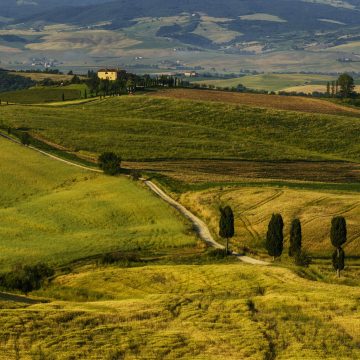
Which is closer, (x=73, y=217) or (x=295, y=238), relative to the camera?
(x=295, y=238)

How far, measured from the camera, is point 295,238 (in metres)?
77.8

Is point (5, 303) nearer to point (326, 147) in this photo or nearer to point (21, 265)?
point (21, 265)

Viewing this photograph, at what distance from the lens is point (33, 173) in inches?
4707

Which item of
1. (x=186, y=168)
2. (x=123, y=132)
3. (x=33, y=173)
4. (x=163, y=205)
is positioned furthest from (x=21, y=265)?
(x=123, y=132)

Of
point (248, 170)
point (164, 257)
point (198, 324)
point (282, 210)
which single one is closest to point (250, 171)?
point (248, 170)

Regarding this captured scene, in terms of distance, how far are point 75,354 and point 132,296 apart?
1945 centimetres

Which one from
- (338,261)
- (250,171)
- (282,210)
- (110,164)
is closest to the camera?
(338,261)

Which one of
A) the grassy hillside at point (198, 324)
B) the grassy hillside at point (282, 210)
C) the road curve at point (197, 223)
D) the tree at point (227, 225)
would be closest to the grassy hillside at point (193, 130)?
the road curve at point (197, 223)

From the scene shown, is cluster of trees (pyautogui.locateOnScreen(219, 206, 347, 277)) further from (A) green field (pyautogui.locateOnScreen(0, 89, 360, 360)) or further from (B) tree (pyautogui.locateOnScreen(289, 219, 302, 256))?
(A) green field (pyautogui.locateOnScreen(0, 89, 360, 360))

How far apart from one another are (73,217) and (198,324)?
159 ft

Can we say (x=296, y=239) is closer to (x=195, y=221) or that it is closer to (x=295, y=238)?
(x=295, y=238)

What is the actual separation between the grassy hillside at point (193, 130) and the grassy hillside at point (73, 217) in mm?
25609

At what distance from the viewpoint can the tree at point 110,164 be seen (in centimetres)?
11969

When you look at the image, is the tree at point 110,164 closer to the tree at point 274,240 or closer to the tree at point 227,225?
the tree at point 227,225
